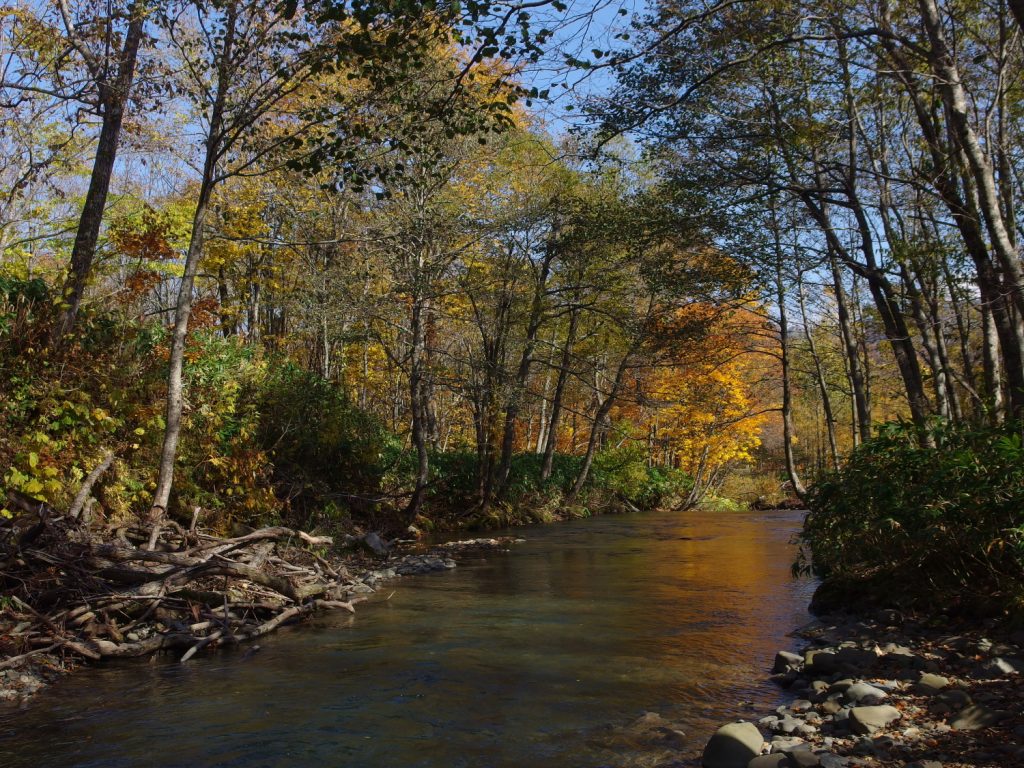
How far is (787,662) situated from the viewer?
6.69 metres

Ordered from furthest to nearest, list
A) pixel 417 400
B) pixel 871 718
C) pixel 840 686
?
pixel 417 400 < pixel 840 686 < pixel 871 718

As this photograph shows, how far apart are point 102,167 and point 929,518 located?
11.4 meters

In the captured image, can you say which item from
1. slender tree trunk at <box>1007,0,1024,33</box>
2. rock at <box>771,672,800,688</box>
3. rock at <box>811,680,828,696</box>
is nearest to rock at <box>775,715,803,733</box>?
rock at <box>811,680,828,696</box>

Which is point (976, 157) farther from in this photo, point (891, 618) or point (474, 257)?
point (474, 257)

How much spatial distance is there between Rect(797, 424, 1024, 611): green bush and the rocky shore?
20.7 feet

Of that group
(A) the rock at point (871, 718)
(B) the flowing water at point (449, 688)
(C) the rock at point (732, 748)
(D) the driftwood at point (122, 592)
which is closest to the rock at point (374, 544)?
(B) the flowing water at point (449, 688)

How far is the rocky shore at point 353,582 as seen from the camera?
6379 millimetres

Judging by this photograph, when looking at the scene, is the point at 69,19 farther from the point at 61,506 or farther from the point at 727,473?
the point at 727,473

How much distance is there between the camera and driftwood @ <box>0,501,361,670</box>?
722cm

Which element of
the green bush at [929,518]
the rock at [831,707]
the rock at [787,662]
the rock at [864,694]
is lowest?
the rock at [787,662]

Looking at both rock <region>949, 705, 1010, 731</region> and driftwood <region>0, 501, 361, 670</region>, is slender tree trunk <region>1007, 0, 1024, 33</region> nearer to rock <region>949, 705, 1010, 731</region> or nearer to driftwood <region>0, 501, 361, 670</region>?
rock <region>949, 705, 1010, 731</region>

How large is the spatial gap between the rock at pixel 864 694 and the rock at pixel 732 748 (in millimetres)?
1080

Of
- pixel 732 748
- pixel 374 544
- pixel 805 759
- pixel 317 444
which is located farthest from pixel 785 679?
pixel 317 444

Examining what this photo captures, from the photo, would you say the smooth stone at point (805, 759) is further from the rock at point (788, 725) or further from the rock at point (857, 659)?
the rock at point (857, 659)
